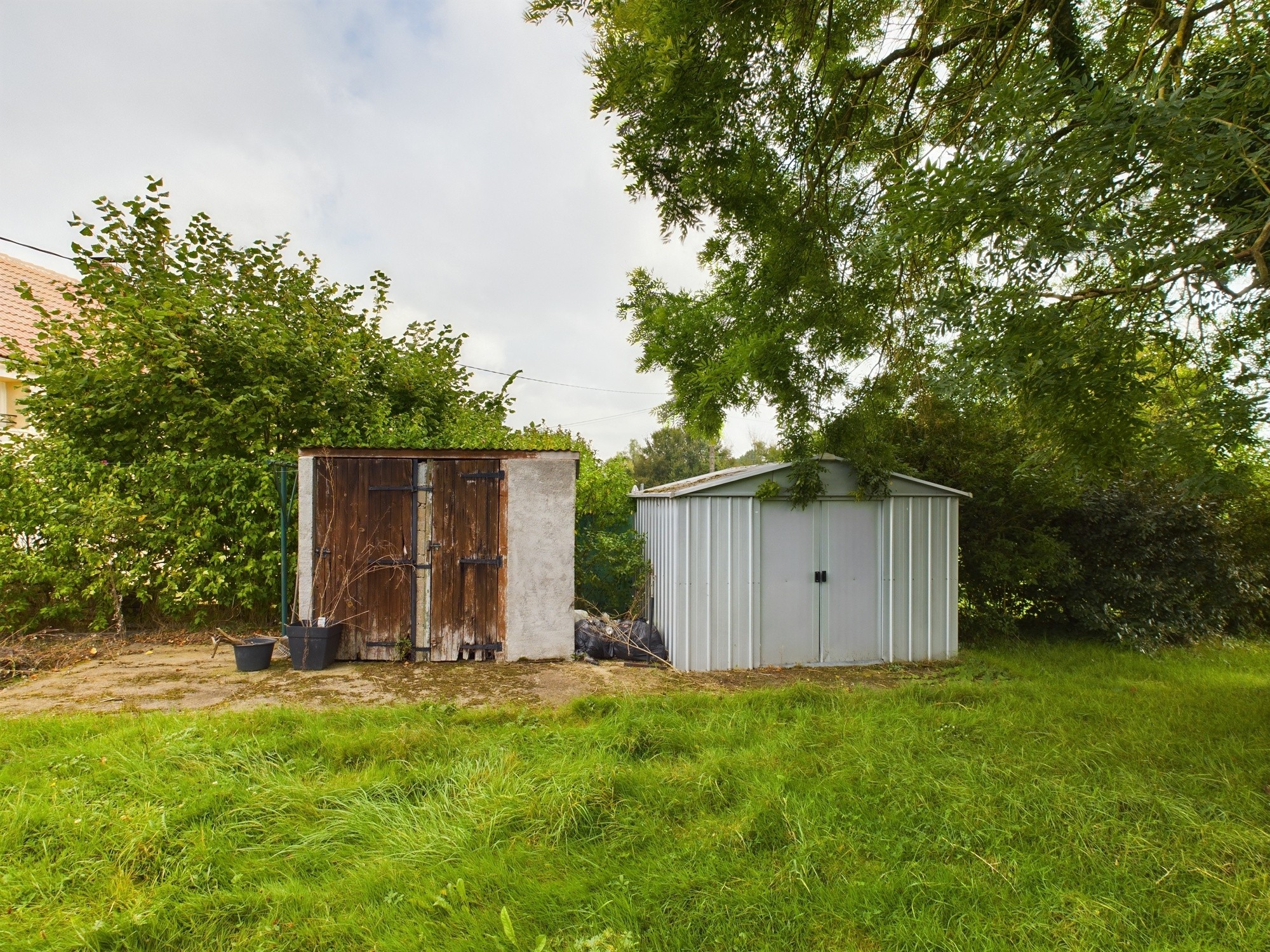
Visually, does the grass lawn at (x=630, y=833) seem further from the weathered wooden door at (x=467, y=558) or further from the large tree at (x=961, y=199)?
the large tree at (x=961, y=199)

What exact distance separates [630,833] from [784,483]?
419cm

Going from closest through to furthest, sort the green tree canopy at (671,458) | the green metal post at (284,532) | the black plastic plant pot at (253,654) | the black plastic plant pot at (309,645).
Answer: the black plastic plant pot at (253,654)
the black plastic plant pot at (309,645)
the green metal post at (284,532)
the green tree canopy at (671,458)

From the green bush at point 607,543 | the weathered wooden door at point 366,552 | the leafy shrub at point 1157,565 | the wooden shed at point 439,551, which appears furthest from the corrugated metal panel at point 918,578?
the weathered wooden door at point 366,552

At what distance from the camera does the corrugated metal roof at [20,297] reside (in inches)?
396

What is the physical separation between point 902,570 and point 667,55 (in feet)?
17.7

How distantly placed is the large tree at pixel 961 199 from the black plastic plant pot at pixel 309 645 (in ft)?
13.5

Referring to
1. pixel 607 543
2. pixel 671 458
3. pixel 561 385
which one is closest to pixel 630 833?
A: pixel 607 543

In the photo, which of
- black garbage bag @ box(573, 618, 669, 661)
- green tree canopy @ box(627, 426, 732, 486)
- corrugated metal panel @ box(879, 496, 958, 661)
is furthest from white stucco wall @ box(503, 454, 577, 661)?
green tree canopy @ box(627, 426, 732, 486)

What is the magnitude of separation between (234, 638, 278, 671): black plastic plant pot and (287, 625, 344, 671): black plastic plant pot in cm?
19

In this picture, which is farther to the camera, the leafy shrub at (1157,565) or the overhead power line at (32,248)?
the overhead power line at (32,248)

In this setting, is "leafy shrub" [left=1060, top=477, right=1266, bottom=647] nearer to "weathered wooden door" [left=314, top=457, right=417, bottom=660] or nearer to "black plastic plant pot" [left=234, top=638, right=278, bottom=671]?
"weathered wooden door" [left=314, top=457, right=417, bottom=660]

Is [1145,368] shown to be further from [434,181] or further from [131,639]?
[131,639]

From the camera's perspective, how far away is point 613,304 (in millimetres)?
6840

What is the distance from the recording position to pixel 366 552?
19.5ft
